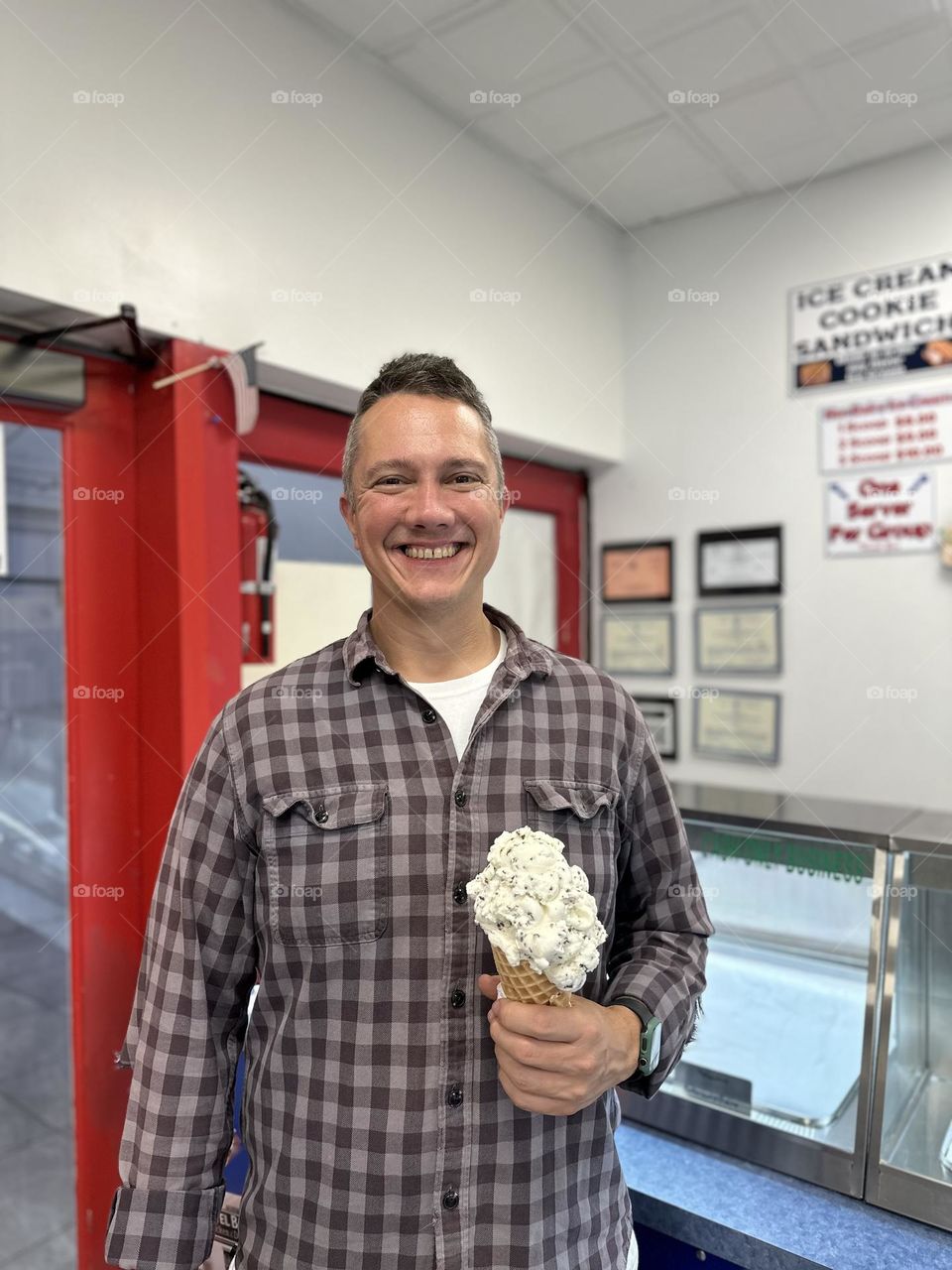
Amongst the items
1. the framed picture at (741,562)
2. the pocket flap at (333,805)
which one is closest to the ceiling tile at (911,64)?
the framed picture at (741,562)

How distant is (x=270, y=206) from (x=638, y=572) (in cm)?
176

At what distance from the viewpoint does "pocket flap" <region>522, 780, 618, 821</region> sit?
115cm

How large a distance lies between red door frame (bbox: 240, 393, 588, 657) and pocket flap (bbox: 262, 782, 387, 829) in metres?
1.27

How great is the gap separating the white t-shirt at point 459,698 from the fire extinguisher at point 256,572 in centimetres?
95

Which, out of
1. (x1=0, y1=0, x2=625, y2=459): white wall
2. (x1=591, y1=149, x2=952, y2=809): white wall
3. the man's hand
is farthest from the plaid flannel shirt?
(x1=591, y1=149, x2=952, y2=809): white wall

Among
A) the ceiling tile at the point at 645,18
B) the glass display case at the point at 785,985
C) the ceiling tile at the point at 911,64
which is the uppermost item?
the ceiling tile at the point at 911,64

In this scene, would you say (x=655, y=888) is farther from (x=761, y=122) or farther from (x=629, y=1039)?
(x=761, y=122)

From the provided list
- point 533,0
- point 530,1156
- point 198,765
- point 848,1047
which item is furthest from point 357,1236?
point 533,0

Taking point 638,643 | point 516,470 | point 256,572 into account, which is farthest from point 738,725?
point 256,572

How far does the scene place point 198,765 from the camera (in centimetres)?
117

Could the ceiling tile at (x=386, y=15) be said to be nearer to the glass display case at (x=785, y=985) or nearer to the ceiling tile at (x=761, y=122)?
the ceiling tile at (x=761, y=122)

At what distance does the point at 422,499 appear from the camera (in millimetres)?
1160

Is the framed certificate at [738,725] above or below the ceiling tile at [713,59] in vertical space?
below

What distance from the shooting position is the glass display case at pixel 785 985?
5.06 ft
